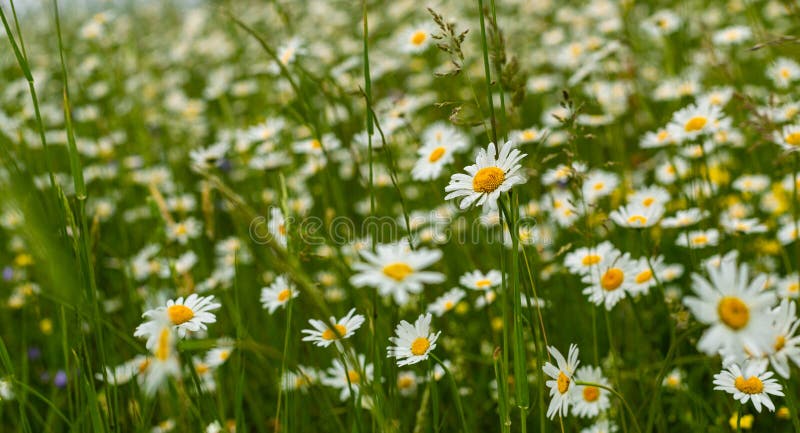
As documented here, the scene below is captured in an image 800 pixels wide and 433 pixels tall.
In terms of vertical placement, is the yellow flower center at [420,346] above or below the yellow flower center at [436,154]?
below

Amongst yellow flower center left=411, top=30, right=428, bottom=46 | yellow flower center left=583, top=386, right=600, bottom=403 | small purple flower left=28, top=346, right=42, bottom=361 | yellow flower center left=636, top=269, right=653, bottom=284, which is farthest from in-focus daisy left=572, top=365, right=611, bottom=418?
small purple flower left=28, top=346, right=42, bottom=361

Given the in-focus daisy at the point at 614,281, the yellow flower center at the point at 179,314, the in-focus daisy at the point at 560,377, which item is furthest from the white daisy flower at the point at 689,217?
the yellow flower center at the point at 179,314

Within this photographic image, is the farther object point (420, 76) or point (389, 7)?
point (389, 7)

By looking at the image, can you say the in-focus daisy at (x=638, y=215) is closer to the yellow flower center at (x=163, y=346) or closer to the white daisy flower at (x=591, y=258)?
the white daisy flower at (x=591, y=258)

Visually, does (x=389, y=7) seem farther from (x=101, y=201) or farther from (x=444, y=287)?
(x=444, y=287)

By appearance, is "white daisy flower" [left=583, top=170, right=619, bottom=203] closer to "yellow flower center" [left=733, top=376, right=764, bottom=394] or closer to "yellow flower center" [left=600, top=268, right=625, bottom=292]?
"yellow flower center" [left=600, top=268, right=625, bottom=292]

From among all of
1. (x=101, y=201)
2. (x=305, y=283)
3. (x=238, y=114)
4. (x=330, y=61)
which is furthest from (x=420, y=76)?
(x=305, y=283)
